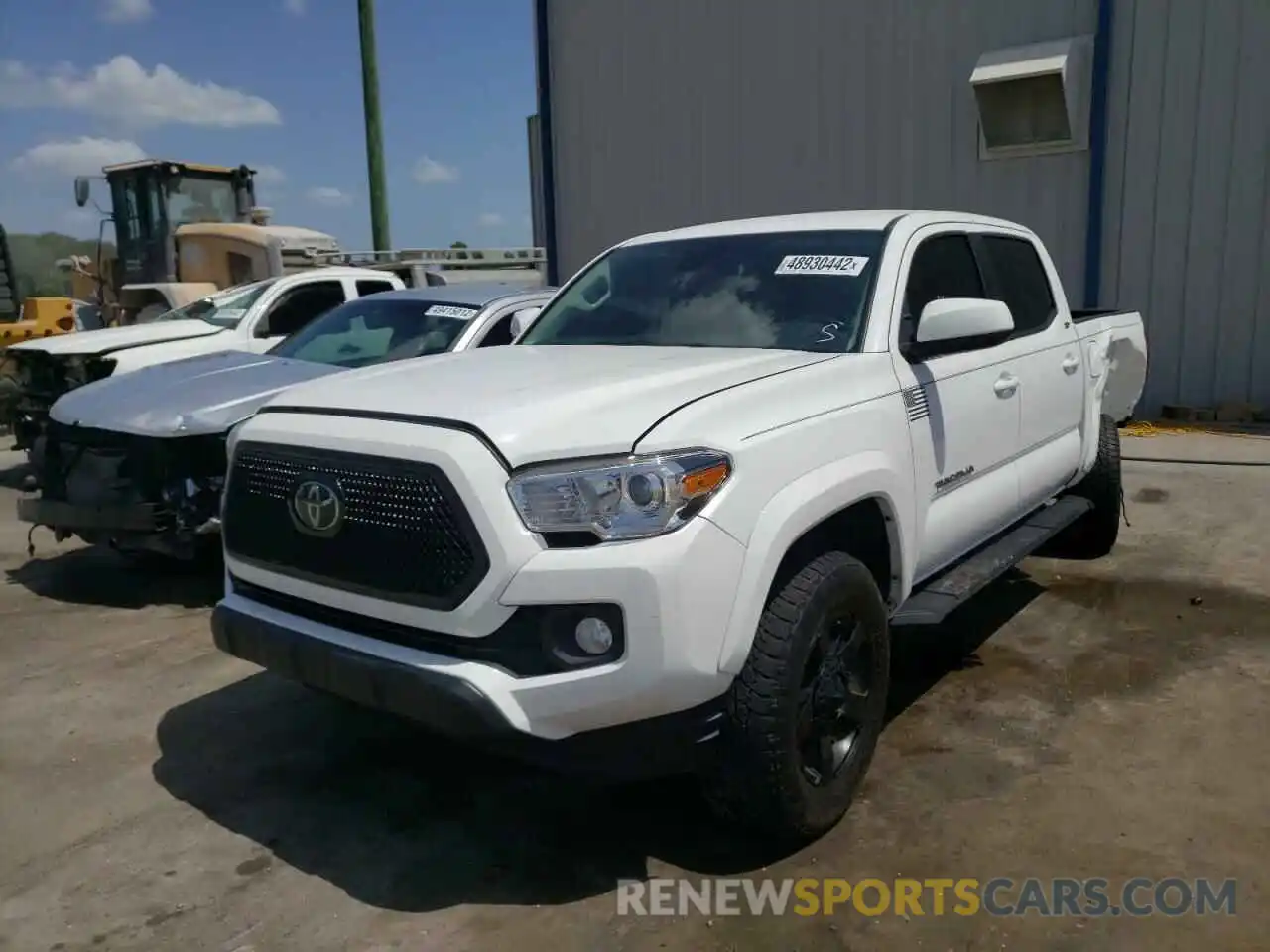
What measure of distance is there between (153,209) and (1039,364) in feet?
43.3

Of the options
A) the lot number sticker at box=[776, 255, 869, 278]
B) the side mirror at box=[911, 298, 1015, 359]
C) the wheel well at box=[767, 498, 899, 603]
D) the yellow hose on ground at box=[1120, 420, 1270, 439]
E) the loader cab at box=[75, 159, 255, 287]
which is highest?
the loader cab at box=[75, 159, 255, 287]

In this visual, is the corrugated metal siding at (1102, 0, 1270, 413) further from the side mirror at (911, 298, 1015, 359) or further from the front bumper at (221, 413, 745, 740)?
the front bumper at (221, 413, 745, 740)

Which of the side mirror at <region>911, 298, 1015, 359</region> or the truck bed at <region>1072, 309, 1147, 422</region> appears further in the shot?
the truck bed at <region>1072, 309, 1147, 422</region>

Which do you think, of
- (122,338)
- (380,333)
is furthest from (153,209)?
(380,333)

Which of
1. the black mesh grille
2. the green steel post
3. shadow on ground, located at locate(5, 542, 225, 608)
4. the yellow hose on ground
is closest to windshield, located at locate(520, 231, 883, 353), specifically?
the black mesh grille

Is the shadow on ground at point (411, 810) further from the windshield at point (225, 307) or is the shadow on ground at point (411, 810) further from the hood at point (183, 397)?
the windshield at point (225, 307)

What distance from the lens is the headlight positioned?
269 centimetres

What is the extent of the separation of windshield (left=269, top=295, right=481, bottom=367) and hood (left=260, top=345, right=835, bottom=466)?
107 inches

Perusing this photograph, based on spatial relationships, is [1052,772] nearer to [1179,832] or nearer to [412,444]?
[1179,832]

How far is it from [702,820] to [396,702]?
1.13 metres

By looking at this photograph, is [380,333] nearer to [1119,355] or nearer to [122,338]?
[122,338]

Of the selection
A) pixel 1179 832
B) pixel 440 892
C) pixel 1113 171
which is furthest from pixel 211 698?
pixel 1113 171

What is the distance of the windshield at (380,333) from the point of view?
6602 mm

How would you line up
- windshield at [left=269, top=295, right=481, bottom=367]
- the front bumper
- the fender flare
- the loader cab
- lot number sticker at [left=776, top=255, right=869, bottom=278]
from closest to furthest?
the front bumper, the fender flare, lot number sticker at [left=776, top=255, right=869, bottom=278], windshield at [left=269, top=295, right=481, bottom=367], the loader cab
